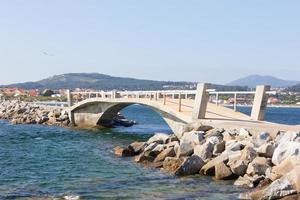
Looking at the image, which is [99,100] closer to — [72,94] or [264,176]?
[72,94]

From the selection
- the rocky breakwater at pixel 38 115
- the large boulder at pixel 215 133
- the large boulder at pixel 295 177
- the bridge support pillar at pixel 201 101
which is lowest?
the rocky breakwater at pixel 38 115

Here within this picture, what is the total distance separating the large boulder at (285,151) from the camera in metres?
19.8

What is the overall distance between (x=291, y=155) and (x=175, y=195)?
171 inches

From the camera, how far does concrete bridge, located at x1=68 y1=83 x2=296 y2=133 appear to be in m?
29.9

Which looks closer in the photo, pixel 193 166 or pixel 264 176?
pixel 264 176

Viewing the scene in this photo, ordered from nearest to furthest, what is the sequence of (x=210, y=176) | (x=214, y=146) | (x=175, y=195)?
(x=175, y=195)
(x=210, y=176)
(x=214, y=146)

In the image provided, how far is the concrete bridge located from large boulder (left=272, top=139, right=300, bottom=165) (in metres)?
5.46

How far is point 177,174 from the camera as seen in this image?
75.6 feet

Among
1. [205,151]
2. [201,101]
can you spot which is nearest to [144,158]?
[205,151]

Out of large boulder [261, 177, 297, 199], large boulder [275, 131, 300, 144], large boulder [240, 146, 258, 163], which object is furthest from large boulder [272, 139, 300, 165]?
large boulder [261, 177, 297, 199]

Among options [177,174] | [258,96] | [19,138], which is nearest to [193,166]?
[177,174]

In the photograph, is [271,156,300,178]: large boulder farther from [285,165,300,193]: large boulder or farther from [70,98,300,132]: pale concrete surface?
[70,98,300,132]: pale concrete surface

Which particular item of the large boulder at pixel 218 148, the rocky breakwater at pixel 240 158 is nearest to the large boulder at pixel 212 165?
the rocky breakwater at pixel 240 158

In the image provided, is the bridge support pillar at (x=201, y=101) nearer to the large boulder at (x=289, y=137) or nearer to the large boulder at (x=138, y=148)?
the large boulder at (x=138, y=148)
